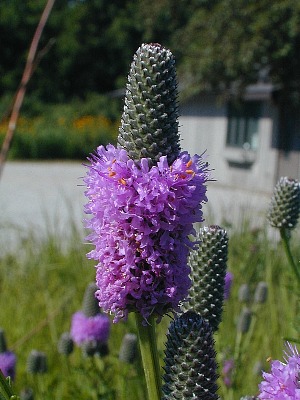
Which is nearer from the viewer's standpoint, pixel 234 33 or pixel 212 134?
pixel 234 33

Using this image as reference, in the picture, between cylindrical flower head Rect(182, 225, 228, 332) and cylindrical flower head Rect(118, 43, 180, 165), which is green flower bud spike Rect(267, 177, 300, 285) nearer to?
cylindrical flower head Rect(182, 225, 228, 332)

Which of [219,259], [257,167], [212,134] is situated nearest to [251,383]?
[219,259]

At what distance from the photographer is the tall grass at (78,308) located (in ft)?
11.5

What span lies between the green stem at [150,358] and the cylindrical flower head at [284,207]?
118 centimetres

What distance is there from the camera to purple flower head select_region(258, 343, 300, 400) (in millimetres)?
1146

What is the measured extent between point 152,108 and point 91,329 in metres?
2.26

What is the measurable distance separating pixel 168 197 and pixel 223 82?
19.5 m

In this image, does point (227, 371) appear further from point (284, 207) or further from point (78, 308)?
point (78, 308)

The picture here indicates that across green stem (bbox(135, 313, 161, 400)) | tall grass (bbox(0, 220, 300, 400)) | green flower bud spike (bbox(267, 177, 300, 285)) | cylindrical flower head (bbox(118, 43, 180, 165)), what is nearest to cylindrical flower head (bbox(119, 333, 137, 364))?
tall grass (bbox(0, 220, 300, 400))

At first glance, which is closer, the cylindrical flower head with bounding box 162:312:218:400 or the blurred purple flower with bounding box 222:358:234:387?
the cylindrical flower head with bounding box 162:312:218:400

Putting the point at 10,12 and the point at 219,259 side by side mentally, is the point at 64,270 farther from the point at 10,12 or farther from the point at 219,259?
the point at 10,12

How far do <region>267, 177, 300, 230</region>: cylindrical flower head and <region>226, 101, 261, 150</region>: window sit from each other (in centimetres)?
1957

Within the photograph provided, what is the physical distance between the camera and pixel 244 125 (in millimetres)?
22688

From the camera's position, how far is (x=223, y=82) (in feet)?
66.8
